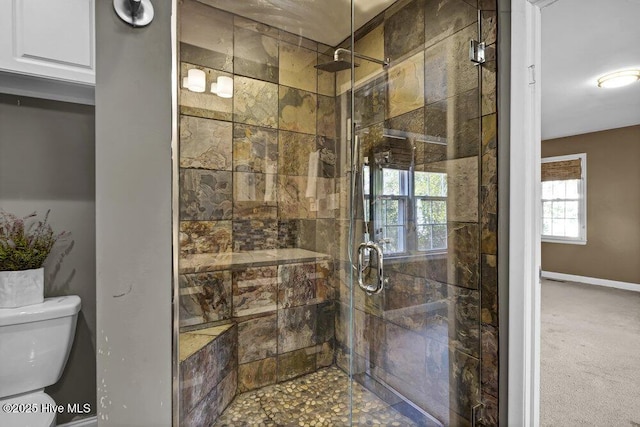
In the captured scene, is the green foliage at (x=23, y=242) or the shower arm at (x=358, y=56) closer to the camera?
the green foliage at (x=23, y=242)

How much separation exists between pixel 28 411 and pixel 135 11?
186cm

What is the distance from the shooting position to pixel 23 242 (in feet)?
5.38

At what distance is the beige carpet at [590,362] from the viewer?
1974 mm

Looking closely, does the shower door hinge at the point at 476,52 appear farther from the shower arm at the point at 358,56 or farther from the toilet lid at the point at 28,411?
the toilet lid at the point at 28,411

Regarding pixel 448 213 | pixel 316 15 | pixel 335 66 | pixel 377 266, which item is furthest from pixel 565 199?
pixel 316 15

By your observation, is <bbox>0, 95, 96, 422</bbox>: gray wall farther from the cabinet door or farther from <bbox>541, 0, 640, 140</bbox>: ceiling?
<bbox>541, 0, 640, 140</bbox>: ceiling

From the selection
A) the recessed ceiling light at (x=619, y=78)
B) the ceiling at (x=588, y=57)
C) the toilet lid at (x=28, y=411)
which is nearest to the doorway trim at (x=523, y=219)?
the ceiling at (x=588, y=57)

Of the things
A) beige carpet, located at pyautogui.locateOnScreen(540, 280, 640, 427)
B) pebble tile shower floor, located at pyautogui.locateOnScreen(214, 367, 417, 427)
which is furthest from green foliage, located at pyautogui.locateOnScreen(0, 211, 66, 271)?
beige carpet, located at pyautogui.locateOnScreen(540, 280, 640, 427)

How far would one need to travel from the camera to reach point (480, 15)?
1540 millimetres

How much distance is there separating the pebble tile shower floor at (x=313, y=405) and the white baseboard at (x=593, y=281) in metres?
5.36

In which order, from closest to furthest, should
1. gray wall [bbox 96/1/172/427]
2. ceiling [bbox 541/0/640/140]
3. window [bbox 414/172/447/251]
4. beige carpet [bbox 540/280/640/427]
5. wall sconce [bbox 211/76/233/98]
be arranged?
gray wall [bbox 96/1/172/427] < wall sconce [bbox 211/76/233/98] < window [bbox 414/172/447/251] < beige carpet [bbox 540/280/640/427] < ceiling [bbox 541/0/640/140]

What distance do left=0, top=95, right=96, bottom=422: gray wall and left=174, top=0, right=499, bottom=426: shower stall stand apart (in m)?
1.04

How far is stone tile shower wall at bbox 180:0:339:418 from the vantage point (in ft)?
4.16

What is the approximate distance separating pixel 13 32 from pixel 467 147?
212 cm
